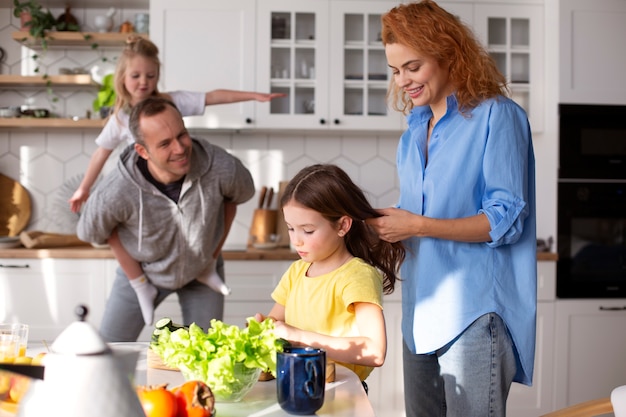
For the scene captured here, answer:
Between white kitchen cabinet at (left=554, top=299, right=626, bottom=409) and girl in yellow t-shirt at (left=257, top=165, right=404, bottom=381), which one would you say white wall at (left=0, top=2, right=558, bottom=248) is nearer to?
white kitchen cabinet at (left=554, top=299, right=626, bottom=409)

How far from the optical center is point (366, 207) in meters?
1.87

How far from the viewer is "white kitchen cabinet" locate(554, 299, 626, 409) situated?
3848 millimetres

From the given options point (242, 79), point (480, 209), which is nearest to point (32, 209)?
point (242, 79)

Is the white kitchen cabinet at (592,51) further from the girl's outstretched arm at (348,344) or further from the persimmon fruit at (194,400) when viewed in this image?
the persimmon fruit at (194,400)

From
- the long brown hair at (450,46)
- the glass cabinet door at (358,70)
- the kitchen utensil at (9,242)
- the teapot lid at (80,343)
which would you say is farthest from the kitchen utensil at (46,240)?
the teapot lid at (80,343)

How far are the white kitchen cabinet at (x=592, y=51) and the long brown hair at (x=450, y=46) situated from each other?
93.4 inches

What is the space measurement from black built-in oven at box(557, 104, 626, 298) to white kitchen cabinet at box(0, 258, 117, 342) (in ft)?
7.42

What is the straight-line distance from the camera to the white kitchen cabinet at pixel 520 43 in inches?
160

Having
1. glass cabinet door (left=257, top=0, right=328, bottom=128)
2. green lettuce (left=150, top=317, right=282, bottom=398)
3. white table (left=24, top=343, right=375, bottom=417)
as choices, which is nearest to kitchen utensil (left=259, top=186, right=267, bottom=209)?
glass cabinet door (left=257, top=0, right=328, bottom=128)

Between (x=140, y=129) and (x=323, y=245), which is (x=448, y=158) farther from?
(x=140, y=129)

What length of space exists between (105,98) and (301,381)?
10.2 feet

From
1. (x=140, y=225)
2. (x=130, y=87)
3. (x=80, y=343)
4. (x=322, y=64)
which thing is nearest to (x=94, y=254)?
(x=130, y=87)

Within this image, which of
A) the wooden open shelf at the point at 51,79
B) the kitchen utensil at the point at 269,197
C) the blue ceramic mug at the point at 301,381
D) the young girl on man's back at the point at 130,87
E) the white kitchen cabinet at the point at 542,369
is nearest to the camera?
the blue ceramic mug at the point at 301,381

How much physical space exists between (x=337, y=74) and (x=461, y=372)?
2556 mm
